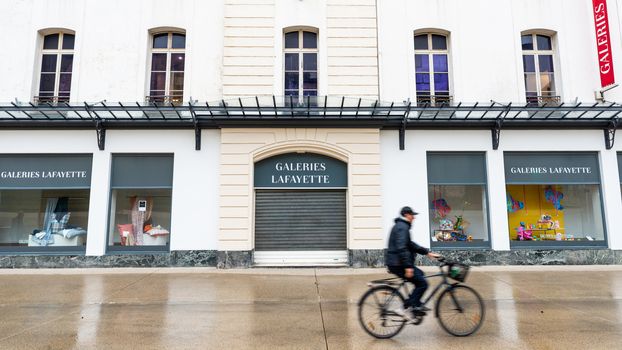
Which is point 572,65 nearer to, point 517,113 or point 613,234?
point 517,113

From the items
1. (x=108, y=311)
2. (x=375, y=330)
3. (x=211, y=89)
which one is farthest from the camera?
(x=211, y=89)

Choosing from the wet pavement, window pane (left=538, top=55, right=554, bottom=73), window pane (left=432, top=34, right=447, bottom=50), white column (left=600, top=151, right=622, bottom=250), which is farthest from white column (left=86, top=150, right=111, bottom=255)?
white column (left=600, top=151, right=622, bottom=250)

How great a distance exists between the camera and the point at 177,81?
1190 centimetres

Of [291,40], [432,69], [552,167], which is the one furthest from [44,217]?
[552,167]

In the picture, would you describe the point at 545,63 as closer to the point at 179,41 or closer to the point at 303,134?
the point at 303,134

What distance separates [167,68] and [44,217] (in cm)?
607

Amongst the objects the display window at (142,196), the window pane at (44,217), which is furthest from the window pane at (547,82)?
the window pane at (44,217)

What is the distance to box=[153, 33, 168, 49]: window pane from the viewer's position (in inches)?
476

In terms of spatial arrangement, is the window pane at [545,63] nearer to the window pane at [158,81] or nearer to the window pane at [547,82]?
the window pane at [547,82]

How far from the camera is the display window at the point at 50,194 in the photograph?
11.3 metres

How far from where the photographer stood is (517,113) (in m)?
11.0

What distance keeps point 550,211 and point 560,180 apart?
1.05 meters

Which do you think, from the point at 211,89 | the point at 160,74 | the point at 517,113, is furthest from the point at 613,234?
the point at 160,74

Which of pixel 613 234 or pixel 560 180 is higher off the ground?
pixel 560 180
